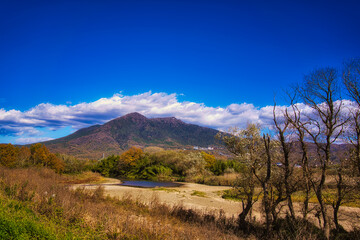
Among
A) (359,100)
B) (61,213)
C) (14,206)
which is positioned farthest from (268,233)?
(14,206)

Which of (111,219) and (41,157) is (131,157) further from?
(111,219)

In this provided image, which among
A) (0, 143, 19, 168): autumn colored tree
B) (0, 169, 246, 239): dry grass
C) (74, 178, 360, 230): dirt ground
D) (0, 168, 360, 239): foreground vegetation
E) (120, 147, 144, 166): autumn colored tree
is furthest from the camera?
(120, 147, 144, 166): autumn colored tree

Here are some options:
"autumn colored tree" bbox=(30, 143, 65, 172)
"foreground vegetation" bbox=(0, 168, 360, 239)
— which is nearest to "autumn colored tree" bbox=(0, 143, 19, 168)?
"autumn colored tree" bbox=(30, 143, 65, 172)

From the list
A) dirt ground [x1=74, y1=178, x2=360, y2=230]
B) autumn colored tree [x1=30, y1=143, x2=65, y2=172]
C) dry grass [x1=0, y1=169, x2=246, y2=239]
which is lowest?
dirt ground [x1=74, y1=178, x2=360, y2=230]

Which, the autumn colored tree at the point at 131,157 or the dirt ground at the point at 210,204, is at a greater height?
the autumn colored tree at the point at 131,157

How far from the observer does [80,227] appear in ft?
24.2

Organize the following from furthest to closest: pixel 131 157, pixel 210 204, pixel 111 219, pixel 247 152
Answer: pixel 131 157 → pixel 210 204 → pixel 247 152 → pixel 111 219

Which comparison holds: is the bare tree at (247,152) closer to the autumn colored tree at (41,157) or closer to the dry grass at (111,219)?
the dry grass at (111,219)

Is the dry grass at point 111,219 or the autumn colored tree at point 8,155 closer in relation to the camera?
the dry grass at point 111,219

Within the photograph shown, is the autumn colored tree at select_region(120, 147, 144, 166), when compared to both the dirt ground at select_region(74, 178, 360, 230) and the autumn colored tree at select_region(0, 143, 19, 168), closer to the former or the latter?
the autumn colored tree at select_region(0, 143, 19, 168)

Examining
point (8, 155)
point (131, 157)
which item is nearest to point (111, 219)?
point (8, 155)

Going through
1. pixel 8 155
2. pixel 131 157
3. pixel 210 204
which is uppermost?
pixel 8 155

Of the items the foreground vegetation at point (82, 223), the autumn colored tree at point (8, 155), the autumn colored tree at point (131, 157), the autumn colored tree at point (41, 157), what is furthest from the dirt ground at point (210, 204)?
the autumn colored tree at point (131, 157)

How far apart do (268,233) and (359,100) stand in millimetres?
6757
